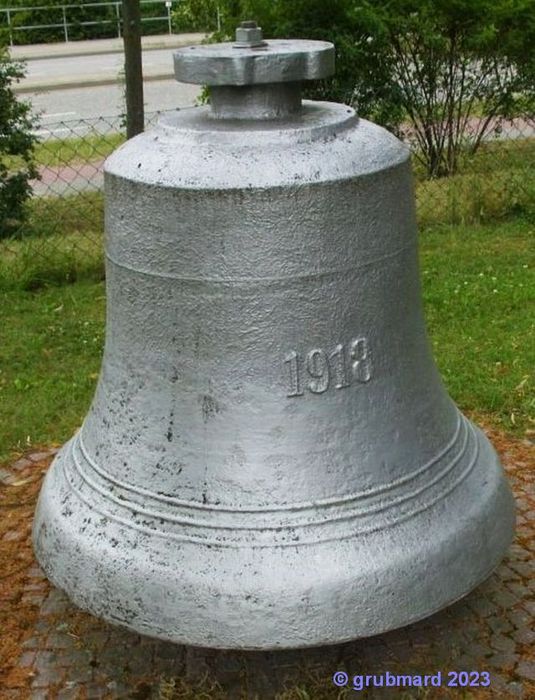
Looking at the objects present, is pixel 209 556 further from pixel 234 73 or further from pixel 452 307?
pixel 452 307

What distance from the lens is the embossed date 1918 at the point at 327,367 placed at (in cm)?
287

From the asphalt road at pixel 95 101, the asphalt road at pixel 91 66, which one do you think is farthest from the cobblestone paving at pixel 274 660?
the asphalt road at pixel 91 66

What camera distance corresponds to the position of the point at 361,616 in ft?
9.29

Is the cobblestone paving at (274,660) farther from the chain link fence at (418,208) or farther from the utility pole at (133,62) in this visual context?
the utility pole at (133,62)

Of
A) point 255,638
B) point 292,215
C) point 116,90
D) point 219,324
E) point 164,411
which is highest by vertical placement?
point 292,215

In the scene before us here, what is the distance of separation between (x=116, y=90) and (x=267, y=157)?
16.2 m

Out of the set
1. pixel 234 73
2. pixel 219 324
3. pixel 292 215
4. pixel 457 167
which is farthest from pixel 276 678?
pixel 457 167

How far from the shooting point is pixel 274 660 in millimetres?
3389

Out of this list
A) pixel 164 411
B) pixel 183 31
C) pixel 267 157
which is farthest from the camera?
pixel 183 31

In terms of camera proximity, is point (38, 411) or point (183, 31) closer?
point (38, 411)

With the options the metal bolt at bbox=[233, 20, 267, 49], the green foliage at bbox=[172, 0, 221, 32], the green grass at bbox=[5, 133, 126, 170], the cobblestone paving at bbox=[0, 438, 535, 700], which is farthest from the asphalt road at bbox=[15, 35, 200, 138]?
the metal bolt at bbox=[233, 20, 267, 49]

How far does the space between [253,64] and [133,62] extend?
15.7 ft

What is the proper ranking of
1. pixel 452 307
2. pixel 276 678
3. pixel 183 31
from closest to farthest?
pixel 276 678
pixel 452 307
pixel 183 31

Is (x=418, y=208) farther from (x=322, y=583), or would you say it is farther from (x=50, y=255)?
(x=322, y=583)
